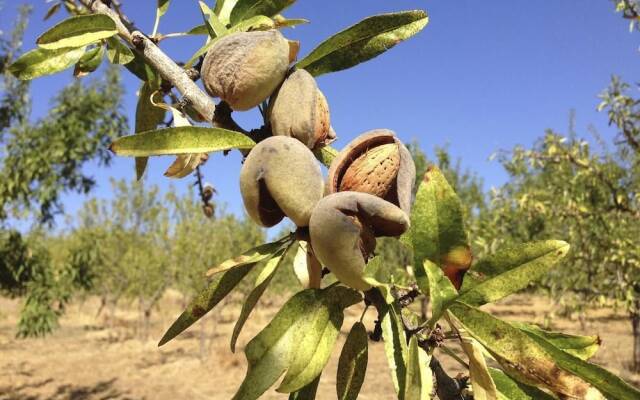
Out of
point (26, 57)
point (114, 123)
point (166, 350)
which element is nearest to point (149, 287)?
point (166, 350)

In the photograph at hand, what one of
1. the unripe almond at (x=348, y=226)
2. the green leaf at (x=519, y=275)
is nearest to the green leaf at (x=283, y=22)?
the unripe almond at (x=348, y=226)

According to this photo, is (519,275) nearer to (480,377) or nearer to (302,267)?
(480,377)

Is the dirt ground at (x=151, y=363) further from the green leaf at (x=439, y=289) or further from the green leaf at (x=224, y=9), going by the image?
the green leaf at (x=439, y=289)

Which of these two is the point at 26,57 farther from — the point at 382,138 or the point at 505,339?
the point at 505,339

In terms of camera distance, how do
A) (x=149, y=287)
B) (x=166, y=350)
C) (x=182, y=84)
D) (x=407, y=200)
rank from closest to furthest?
(x=407, y=200) < (x=182, y=84) < (x=166, y=350) < (x=149, y=287)

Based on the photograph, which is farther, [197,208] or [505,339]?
[197,208]

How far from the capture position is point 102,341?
16359 mm

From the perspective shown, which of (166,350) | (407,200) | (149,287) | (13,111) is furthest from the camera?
(149,287)

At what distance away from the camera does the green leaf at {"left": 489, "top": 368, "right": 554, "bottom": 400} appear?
1.92ft

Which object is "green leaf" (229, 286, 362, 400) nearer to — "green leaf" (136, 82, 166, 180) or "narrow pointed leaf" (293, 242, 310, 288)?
"narrow pointed leaf" (293, 242, 310, 288)

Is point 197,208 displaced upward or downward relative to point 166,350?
upward

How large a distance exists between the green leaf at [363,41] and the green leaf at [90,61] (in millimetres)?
442

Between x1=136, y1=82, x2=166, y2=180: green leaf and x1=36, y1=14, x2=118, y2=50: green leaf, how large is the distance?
7.1 inches

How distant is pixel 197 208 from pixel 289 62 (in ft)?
53.5
